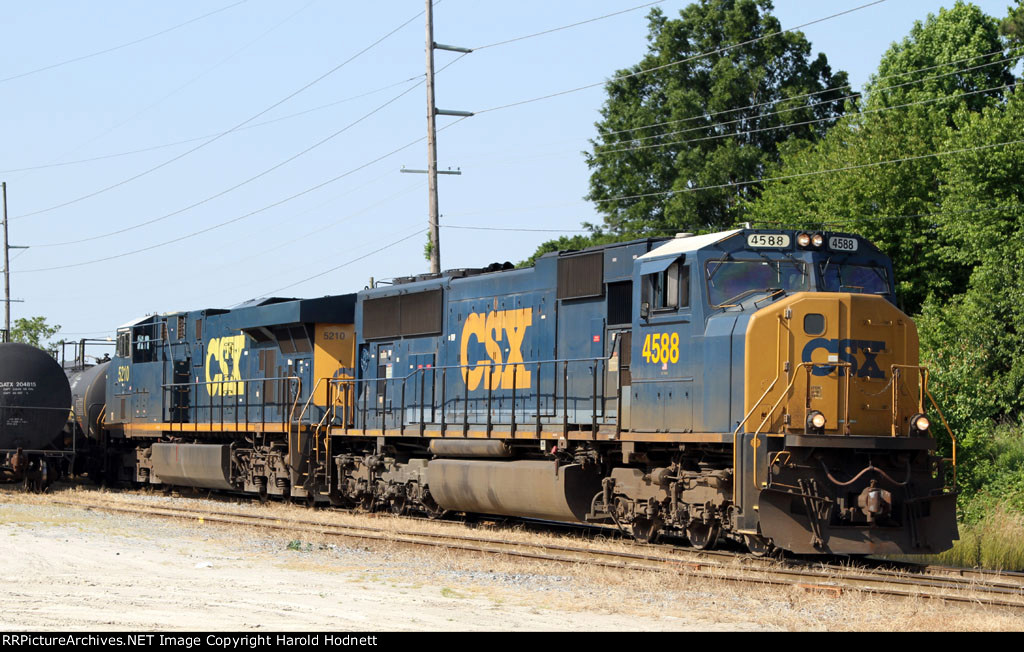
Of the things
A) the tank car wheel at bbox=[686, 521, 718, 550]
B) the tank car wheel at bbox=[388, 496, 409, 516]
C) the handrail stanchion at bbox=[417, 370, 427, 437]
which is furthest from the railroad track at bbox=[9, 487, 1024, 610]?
the tank car wheel at bbox=[388, 496, 409, 516]

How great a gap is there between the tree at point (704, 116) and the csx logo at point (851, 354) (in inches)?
1246

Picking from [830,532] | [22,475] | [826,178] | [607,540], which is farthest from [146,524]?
[826,178]

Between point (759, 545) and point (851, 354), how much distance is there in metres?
2.37

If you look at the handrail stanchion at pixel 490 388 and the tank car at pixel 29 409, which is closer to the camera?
the handrail stanchion at pixel 490 388

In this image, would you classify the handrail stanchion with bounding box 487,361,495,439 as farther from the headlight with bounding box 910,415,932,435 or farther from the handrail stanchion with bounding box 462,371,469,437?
the headlight with bounding box 910,415,932,435

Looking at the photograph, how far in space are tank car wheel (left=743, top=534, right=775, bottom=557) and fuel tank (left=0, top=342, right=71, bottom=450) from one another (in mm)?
18351

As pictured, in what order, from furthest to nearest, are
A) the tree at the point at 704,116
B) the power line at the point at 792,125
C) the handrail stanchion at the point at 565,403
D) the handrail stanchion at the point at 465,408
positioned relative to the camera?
1. the tree at the point at 704,116
2. the power line at the point at 792,125
3. the handrail stanchion at the point at 465,408
4. the handrail stanchion at the point at 565,403

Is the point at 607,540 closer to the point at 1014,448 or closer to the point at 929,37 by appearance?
the point at 1014,448

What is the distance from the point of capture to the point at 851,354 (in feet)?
45.2

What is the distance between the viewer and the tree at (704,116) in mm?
46469

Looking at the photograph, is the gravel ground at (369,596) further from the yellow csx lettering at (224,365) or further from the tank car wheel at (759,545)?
the yellow csx lettering at (224,365)

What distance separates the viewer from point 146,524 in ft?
63.5

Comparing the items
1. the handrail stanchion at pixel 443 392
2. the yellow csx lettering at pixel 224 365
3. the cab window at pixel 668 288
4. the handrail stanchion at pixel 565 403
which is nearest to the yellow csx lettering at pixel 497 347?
the handrail stanchion at pixel 443 392

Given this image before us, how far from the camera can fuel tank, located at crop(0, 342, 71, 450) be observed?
26.8 m
